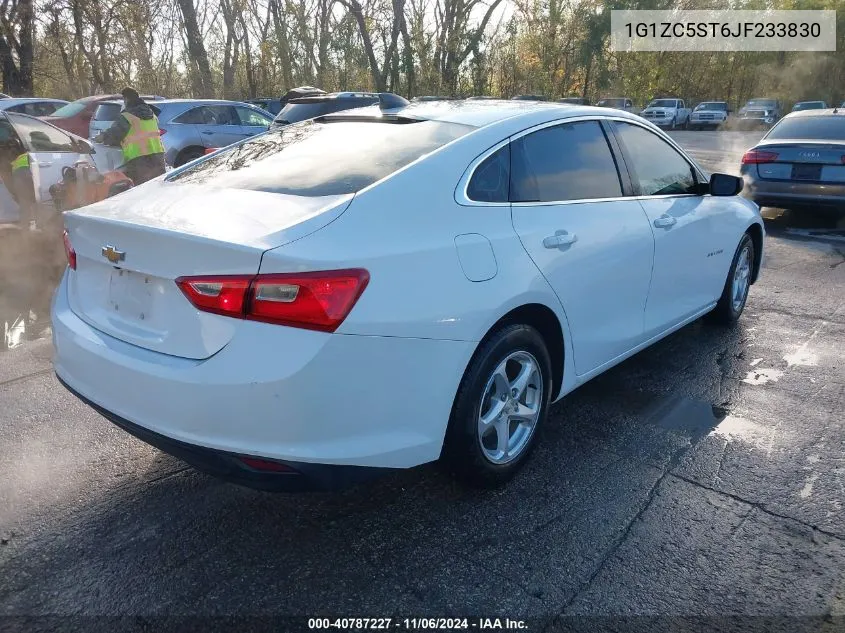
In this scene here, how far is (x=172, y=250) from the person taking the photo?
7.95 feet

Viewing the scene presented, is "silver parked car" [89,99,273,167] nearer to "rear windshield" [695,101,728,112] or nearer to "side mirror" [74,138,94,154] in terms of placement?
"side mirror" [74,138,94,154]

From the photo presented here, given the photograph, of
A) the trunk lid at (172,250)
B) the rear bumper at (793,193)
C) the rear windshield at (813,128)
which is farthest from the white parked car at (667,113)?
the trunk lid at (172,250)

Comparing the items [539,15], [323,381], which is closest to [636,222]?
[323,381]

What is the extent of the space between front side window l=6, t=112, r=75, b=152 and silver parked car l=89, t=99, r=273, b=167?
4772 mm

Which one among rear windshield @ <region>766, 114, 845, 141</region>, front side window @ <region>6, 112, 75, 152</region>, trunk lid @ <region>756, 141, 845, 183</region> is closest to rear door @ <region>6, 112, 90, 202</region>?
front side window @ <region>6, 112, 75, 152</region>

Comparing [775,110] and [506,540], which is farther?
[775,110]

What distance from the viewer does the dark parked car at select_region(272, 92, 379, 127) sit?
11.2m

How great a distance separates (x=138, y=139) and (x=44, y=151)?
54.8 inches

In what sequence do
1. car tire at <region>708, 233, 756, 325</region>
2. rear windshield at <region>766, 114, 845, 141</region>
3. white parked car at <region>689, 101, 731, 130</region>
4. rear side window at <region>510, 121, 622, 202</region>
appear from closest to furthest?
1. rear side window at <region>510, 121, 622, 202</region>
2. car tire at <region>708, 233, 756, 325</region>
3. rear windshield at <region>766, 114, 845, 141</region>
4. white parked car at <region>689, 101, 731, 130</region>

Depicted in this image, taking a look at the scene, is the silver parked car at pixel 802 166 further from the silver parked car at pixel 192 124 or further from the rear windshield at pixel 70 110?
the rear windshield at pixel 70 110

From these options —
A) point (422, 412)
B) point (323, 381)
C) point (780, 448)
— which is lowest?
point (780, 448)

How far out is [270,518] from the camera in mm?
2871

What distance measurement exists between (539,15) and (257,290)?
3981 cm

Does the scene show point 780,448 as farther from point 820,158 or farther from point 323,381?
point 820,158
